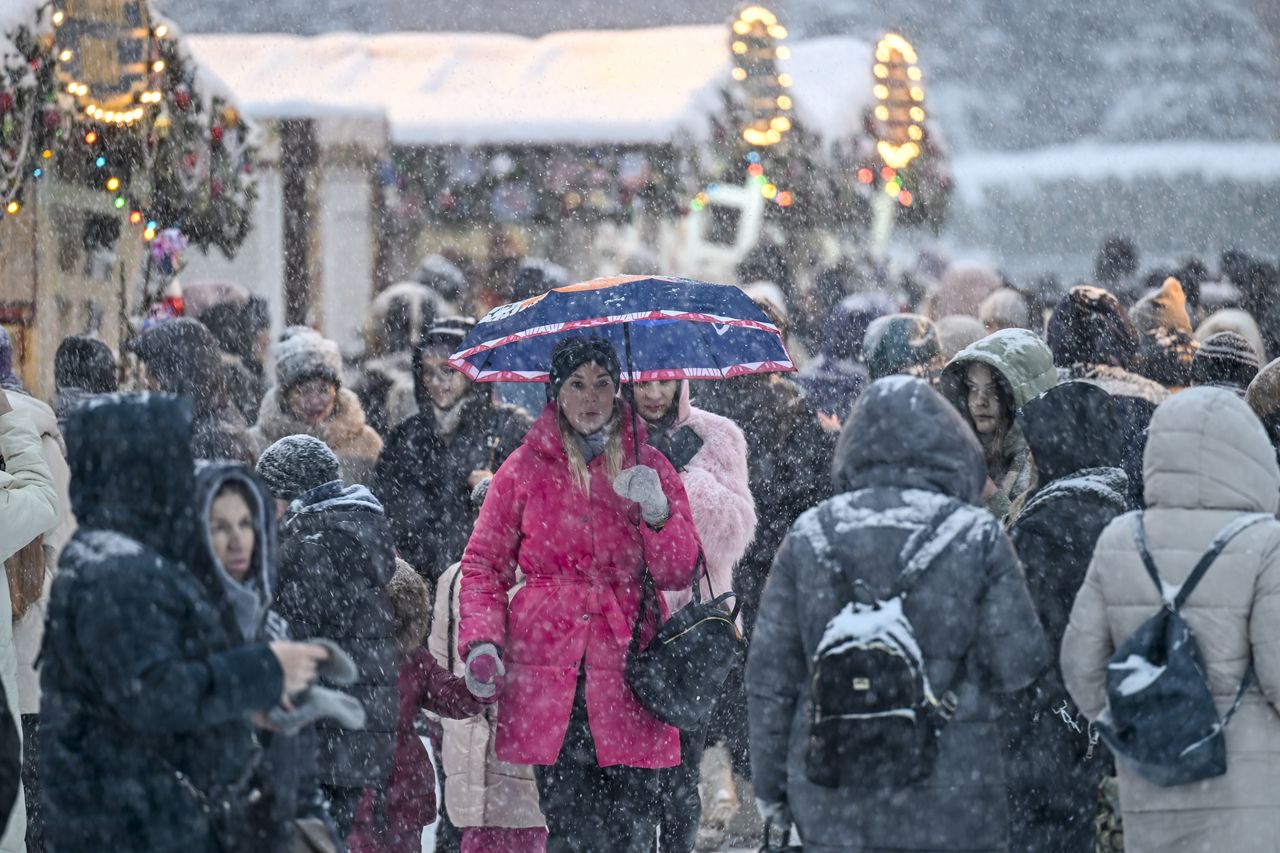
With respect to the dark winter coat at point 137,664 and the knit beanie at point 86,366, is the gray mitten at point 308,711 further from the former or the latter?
the knit beanie at point 86,366

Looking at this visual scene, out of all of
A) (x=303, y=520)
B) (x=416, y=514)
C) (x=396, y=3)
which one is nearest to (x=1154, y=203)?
(x=396, y=3)

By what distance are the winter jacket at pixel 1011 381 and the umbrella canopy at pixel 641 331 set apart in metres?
0.62

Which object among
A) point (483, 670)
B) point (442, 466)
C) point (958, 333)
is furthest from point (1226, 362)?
point (483, 670)

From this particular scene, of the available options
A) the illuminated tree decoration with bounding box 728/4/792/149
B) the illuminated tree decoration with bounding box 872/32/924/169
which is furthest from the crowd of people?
the illuminated tree decoration with bounding box 872/32/924/169

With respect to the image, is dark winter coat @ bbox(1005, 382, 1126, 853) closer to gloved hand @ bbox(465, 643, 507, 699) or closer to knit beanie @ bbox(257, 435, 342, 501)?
gloved hand @ bbox(465, 643, 507, 699)

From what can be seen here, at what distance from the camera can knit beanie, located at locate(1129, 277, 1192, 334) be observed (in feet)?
30.0

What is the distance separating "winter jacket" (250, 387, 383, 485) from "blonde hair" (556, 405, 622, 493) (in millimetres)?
2525

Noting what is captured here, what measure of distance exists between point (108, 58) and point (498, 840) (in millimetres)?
5449

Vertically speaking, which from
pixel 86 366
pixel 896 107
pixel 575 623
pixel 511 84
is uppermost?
pixel 511 84

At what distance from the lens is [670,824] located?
664cm

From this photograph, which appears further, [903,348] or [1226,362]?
[903,348]

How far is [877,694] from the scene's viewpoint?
4.79 metres

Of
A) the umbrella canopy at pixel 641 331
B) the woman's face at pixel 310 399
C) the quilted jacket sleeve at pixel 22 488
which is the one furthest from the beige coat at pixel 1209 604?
the woman's face at pixel 310 399

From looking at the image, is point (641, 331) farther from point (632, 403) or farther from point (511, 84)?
point (511, 84)
